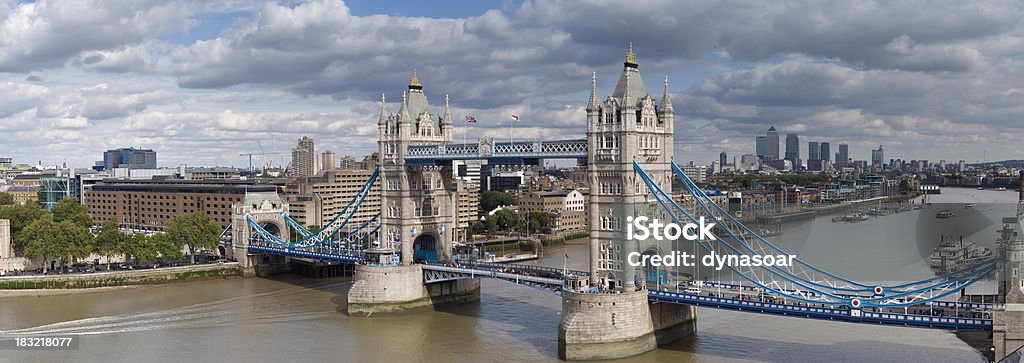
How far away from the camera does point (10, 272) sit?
269 feet

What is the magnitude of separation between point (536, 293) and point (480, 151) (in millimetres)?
14716

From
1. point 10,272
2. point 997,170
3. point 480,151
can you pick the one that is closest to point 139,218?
point 10,272

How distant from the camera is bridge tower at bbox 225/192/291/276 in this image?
89.5 meters

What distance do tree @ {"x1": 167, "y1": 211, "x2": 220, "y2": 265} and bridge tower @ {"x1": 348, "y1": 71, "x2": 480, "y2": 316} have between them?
30.3 m

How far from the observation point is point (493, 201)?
532 ft

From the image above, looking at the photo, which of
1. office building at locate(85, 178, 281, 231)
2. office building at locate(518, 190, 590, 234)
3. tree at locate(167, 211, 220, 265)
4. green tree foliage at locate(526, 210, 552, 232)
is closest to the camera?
tree at locate(167, 211, 220, 265)

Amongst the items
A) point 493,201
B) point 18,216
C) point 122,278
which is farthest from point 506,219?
point 18,216

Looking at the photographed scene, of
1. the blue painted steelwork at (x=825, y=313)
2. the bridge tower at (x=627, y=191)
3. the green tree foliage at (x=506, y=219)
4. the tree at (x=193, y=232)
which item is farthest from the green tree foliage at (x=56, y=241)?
the green tree foliage at (x=506, y=219)

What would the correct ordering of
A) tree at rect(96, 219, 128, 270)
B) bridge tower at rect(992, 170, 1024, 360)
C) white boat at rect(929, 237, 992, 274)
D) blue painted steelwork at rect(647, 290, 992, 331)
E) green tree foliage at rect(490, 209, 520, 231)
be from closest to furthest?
bridge tower at rect(992, 170, 1024, 360) < blue painted steelwork at rect(647, 290, 992, 331) < white boat at rect(929, 237, 992, 274) < tree at rect(96, 219, 128, 270) < green tree foliage at rect(490, 209, 520, 231)

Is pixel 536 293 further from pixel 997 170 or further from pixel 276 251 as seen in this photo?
pixel 997 170

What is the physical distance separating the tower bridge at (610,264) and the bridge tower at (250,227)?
16.5 meters

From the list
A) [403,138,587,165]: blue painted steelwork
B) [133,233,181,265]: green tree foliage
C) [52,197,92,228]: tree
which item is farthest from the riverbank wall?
[403,138,587,165]: blue painted steelwork

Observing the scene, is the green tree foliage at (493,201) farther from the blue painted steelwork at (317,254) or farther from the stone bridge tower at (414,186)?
the stone bridge tower at (414,186)

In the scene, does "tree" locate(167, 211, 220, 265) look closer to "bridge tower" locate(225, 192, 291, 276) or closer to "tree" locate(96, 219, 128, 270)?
"bridge tower" locate(225, 192, 291, 276)
